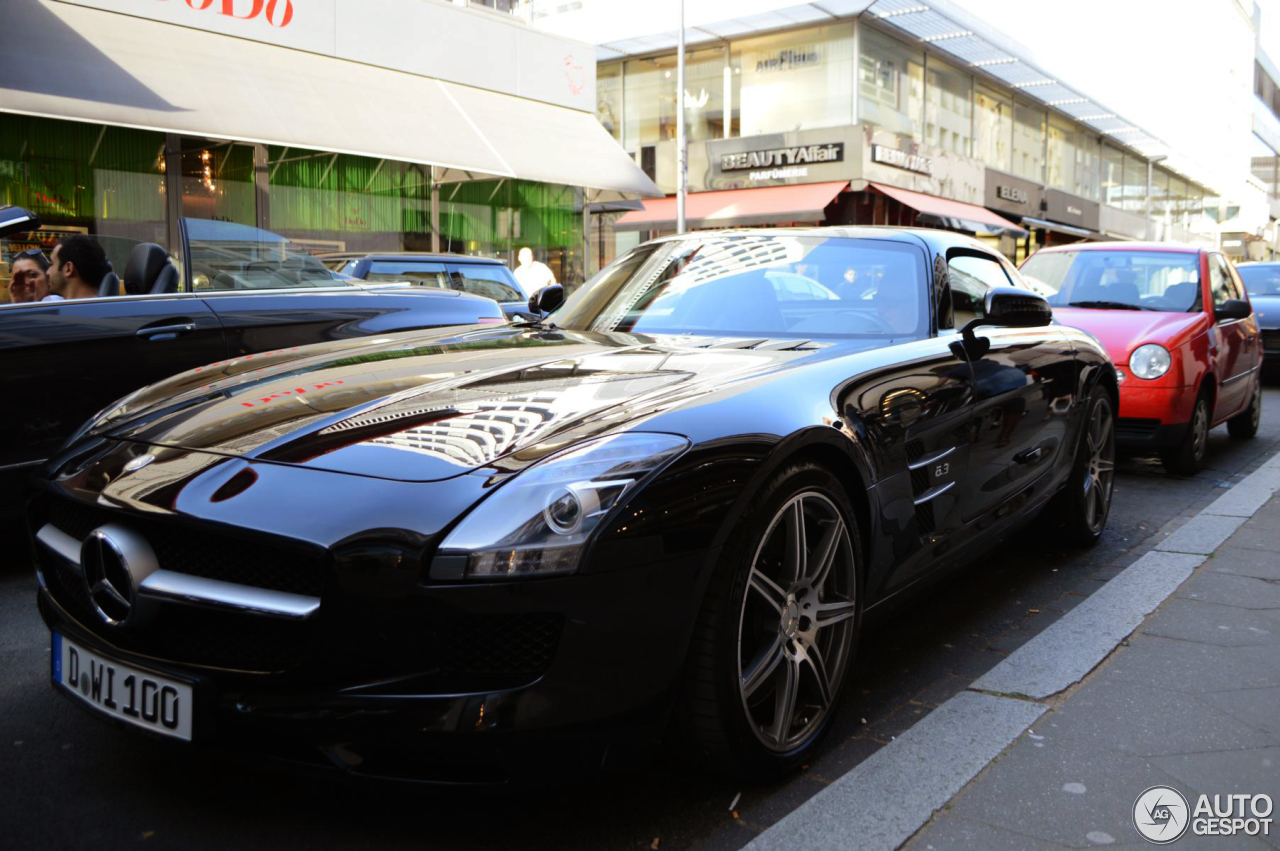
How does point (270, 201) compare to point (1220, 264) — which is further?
point (270, 201)

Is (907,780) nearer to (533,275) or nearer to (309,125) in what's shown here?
(309,125)

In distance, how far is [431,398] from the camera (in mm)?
2604

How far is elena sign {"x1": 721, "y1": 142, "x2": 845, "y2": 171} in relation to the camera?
1000 inches

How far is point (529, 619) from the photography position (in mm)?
1989

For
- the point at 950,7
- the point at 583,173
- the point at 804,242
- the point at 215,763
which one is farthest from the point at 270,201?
the point at 950,7

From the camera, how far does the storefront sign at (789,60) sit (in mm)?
26125

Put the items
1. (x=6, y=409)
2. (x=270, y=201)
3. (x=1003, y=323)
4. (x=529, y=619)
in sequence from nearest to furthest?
(x=529, y=619)
(x=1003, y=323)
(x=6, y=409)
(x=270, y=201)

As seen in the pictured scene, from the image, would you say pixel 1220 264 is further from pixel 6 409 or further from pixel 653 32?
pixel 653 32

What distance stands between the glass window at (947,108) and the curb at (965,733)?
26.2 meters

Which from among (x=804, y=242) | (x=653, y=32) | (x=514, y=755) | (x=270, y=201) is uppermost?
(x=653, y=32)

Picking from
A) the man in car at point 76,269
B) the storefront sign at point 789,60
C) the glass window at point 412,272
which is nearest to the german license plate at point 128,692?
the man in car at point 76,269

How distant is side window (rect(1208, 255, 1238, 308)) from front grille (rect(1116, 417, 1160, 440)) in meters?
1.55

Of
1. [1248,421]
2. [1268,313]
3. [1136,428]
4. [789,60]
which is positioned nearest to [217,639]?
[1136,428]

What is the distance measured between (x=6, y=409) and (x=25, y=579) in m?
0.65
